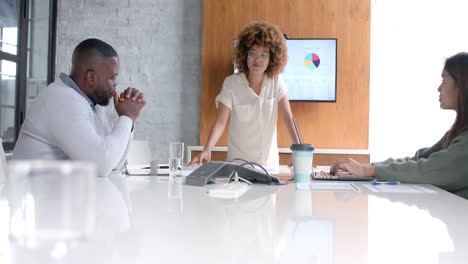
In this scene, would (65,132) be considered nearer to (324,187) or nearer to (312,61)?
(324,187)

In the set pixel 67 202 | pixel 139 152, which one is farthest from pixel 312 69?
pixel 67 202

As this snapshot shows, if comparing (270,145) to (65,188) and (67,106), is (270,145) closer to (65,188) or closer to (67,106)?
(67,106)

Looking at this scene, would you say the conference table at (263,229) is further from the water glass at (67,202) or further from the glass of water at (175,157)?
the glass of water at (175,157)

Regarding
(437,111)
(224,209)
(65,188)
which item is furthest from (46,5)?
(65,188)

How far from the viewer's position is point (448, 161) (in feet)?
4.99

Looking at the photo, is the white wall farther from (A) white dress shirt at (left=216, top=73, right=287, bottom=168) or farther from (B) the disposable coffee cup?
(B) the disposable coffee cup

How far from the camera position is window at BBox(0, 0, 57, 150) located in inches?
150

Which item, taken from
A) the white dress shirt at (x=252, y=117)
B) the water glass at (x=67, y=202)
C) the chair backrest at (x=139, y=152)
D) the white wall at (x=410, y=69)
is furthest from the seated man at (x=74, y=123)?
the white wall at (x=410, y=69)

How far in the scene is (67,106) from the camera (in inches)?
54.6

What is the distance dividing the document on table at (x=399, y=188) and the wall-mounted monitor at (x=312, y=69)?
2419 millimetres

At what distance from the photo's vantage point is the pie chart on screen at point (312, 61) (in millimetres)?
3902

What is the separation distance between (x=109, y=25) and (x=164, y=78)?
0.71 metres

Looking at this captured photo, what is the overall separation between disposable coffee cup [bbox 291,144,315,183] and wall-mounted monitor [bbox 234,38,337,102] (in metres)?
2.43

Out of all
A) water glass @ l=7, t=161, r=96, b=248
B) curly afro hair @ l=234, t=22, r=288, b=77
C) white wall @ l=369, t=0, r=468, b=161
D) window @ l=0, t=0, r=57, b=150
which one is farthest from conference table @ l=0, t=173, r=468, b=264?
window @ l=0, t=0, r=57, b=150
